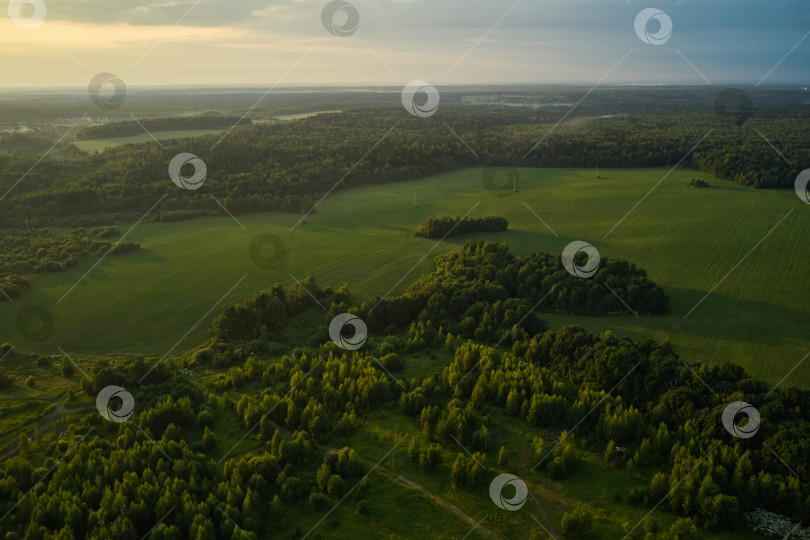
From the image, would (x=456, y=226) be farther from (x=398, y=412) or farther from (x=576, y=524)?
(x=576, y=524)

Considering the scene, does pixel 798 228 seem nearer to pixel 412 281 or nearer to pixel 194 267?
pixel 412 281

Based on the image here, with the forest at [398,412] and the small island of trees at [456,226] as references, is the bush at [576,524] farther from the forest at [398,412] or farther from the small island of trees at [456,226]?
the small island of trees at [456,226]

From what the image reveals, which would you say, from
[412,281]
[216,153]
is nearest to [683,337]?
[412,281]

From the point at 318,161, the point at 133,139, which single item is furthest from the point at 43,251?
the point at 133,139

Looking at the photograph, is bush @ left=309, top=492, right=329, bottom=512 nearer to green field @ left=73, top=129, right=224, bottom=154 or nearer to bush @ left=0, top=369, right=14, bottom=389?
bush @ left=0, top=369, right=14, bottom=389

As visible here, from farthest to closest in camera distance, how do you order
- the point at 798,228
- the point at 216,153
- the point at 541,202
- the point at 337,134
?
1. the point at 337,134
2. the point at 216,153
3. the point at 541,202
4. the point at 798,228

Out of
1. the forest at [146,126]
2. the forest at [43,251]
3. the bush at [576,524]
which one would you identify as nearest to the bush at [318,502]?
the bush at [576,524]
